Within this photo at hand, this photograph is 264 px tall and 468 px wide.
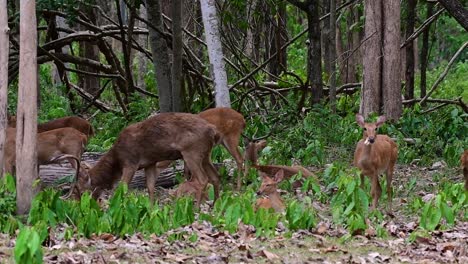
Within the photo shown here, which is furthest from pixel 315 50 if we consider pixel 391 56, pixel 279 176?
pixel 279 176

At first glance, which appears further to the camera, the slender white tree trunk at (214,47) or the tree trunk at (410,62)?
the tree trunk at (410,62)

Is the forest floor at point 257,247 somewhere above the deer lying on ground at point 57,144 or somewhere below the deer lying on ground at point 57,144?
below

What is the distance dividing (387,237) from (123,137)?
158 inches

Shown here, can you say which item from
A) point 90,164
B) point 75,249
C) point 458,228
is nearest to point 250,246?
point 75,249

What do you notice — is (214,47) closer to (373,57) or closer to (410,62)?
(373,57)

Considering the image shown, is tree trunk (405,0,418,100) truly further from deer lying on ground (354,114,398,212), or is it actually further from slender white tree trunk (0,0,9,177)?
slender white tree trunk (0,0,9,177)

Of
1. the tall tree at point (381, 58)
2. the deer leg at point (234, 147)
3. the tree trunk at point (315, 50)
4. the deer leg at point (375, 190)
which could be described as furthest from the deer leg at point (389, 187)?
the tree trunk at point (315, 50)

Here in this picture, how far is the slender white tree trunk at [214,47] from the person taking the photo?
14.1 metres

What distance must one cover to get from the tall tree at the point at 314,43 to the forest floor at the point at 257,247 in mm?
8188

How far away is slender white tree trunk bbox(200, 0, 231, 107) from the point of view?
1412 centimetres

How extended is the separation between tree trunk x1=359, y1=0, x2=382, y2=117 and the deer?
158 inches

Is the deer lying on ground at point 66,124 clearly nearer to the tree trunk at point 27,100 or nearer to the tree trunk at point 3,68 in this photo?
the tree trunk at point 3,68

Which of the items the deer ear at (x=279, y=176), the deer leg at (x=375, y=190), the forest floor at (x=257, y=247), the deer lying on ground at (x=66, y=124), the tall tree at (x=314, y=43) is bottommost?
the forest floor at (x=257, y=247)

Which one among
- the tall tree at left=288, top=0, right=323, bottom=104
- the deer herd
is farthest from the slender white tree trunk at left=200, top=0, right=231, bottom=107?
the tall tree at left=288, top=0, right=323, bottom=104
